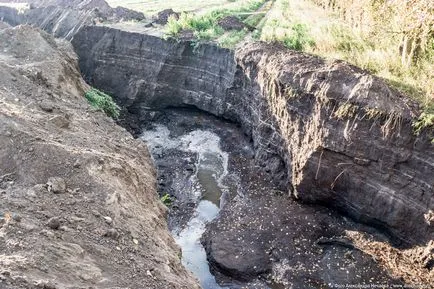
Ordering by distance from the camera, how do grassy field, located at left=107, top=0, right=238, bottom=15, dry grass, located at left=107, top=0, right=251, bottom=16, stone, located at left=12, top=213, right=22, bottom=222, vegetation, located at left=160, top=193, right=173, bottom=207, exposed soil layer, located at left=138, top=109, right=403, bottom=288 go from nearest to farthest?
stone, located at left=12, top=213, right=22, bottom=222, exposed soil layer, located at left=138, top=109, right=403, bottom=288, vegetation, located at left=160, top=193, right=173, bottom=207, dry grass, located at left=107, top=0, right=251, bottom=16, grassy field, located at left=107, top=0, right=238, bottom=15

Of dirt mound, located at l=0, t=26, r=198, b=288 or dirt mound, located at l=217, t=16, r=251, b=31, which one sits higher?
dirt mound, located at l=217, t=16, r=251, b=31

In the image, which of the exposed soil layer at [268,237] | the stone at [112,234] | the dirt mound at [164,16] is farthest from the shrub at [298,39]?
the stone at [112,234]

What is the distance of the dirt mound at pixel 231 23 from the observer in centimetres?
2119

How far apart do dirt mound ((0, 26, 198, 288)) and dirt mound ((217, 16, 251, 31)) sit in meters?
10.3

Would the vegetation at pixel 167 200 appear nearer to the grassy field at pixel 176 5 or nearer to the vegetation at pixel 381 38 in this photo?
the vegetation at pixel 381 38

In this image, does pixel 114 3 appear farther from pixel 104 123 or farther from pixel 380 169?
pixel 380 169

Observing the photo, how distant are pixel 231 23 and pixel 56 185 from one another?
15594 millimetres

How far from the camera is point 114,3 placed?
105 ft

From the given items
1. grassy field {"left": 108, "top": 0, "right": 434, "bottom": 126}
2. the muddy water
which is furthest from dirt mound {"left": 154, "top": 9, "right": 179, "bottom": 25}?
the muddy water

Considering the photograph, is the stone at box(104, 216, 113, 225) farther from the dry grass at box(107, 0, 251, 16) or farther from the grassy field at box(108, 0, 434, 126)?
the dry grass at box(107, 0, 251, 16)

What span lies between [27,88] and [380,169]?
10296 mm

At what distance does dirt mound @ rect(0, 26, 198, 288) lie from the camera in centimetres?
612

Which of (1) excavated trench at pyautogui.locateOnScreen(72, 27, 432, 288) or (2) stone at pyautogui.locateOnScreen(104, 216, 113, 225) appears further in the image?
(1) excavated trench at pyautogui.locateOnScreen(72, 27, 432, 288)

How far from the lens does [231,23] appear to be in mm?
21422
